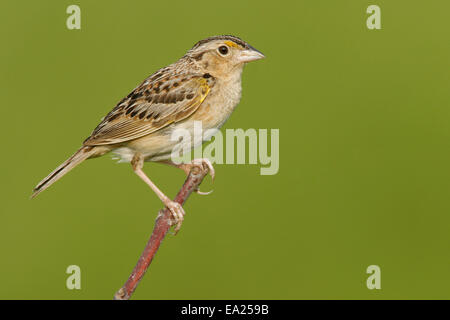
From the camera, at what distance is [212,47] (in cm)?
577

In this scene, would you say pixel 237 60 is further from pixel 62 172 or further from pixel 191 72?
pixel 62 172

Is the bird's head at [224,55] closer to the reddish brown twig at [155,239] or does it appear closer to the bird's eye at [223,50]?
the bird's eye at [223,50]

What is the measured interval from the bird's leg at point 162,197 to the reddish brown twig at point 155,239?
181 millimetres

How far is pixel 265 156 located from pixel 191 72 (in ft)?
3.72

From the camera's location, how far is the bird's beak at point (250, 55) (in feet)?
18.4

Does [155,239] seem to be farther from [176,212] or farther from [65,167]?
A: [65,167]

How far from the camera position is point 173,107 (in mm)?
5531

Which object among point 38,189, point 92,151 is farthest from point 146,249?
point 92,151

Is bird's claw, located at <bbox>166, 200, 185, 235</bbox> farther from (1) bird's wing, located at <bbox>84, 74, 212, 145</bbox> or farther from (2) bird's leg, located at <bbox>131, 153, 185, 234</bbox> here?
(1) bird's wing, located at <bbox>84, 74, 212, 145</bbox>

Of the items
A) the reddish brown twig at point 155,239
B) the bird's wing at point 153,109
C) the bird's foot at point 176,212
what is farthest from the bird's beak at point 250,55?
the bird's foot at point 176,212

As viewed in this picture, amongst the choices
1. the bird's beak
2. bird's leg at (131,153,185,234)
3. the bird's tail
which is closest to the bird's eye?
the bird's beak

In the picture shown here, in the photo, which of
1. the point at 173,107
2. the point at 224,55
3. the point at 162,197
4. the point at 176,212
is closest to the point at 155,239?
the point at 176,212

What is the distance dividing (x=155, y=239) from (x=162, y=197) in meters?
1.01

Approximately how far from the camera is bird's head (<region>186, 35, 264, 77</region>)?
570 centimetres
